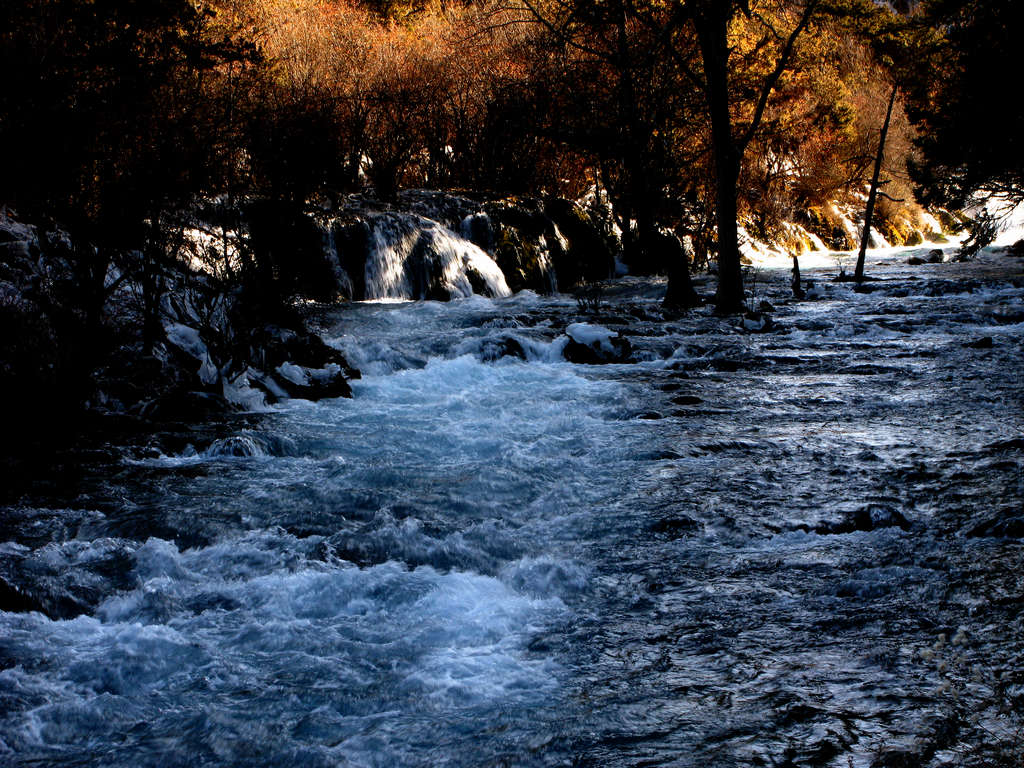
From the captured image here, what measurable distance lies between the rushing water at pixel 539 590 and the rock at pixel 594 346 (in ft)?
8.90

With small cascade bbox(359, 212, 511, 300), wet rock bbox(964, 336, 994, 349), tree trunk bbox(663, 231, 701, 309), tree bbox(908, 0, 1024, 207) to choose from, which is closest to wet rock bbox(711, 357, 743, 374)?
wet rock bbox(964, 336, 994, 349)

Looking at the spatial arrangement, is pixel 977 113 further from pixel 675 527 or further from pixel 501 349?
pixel 675 527

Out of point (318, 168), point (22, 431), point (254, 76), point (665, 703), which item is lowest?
point (665, 703)

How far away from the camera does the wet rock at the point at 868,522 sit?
482 cm

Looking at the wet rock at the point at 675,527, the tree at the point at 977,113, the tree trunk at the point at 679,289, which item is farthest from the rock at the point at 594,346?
the tree at the point at 977,113

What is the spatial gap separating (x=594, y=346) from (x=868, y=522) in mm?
6722

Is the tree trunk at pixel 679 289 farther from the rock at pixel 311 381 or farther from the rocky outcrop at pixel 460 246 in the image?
the rock at pixel 311 381

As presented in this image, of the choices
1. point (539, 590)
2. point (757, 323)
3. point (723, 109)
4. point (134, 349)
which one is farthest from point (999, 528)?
point (723, 109)

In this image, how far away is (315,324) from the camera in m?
12.8

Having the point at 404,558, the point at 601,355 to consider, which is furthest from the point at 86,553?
the point at 601,355

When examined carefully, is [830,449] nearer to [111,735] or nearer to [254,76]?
[111,735]

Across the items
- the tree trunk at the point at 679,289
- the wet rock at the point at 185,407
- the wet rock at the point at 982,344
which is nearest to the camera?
the wet rock at the point at 185,407

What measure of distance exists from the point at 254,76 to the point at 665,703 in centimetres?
1519

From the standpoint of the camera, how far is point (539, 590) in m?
4.33
